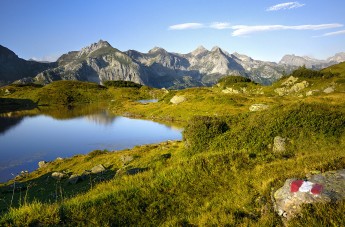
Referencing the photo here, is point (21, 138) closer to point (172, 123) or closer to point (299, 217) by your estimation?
point (172, 123)

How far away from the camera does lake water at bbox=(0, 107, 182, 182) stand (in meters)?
62.7

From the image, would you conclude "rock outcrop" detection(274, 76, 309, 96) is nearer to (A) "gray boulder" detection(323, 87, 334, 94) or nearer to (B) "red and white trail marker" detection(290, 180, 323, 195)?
(A) "gray boulder" detection(323, 87, 334, 94)

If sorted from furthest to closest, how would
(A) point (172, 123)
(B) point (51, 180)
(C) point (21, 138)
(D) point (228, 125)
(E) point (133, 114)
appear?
(E) point (133, 114), (A) point (172, 123), (C) point (21, 138), (B) point (51, 180), (D) point (228, 125)

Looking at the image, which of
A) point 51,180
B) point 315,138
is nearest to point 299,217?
point 315,138

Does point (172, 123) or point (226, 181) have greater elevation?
point (226, 181)

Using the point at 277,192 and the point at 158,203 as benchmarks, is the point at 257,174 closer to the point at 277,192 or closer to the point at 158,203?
the point at 277,192

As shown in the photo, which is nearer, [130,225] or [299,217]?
[299,217]

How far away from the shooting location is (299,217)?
333 inches

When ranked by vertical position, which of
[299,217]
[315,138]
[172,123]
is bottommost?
[172,123]

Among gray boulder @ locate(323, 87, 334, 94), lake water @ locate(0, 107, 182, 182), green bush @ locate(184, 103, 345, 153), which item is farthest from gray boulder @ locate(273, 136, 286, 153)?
gray boulder @ locate(323, 87, 334, 94)

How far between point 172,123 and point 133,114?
31546 mm

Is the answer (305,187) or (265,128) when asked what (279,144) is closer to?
(265,128)

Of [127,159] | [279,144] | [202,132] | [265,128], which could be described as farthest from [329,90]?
[279,144]

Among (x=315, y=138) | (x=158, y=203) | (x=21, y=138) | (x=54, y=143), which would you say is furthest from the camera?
(x=21, y=138)
